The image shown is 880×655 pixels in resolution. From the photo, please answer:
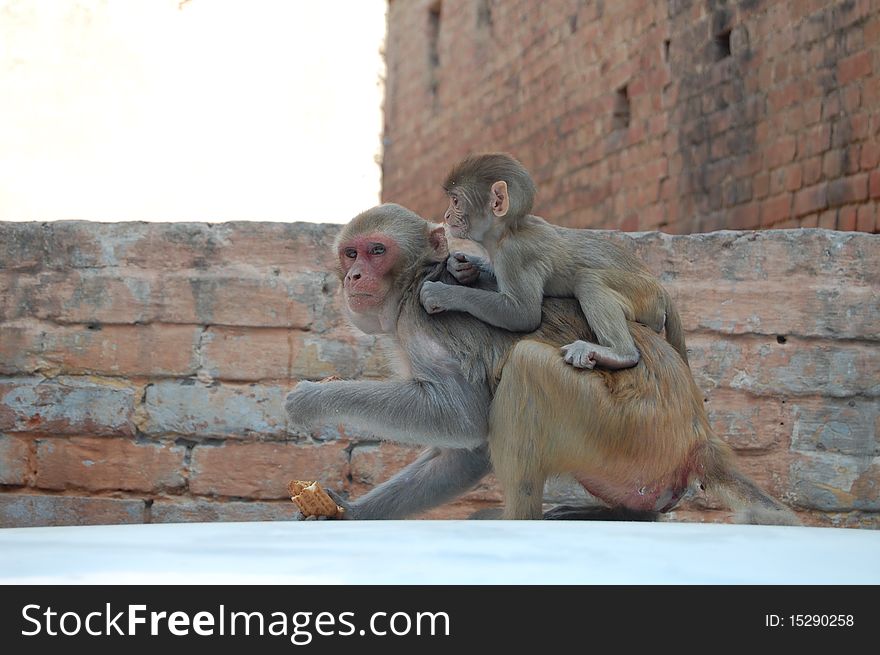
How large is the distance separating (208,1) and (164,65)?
72.0 inches

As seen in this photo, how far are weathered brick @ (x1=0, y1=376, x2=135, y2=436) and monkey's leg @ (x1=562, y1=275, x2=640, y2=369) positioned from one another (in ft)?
8.18

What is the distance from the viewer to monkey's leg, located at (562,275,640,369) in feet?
10.7

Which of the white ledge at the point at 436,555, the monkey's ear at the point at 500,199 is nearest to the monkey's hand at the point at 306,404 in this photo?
the monkey's ear at the point at 500,199

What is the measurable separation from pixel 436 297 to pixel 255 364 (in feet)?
6.12

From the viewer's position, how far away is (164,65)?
16.2 meters

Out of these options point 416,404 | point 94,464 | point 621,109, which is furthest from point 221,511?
point 621,109

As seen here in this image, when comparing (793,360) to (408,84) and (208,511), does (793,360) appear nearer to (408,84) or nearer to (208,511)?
(208,511)

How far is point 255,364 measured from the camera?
200 inches

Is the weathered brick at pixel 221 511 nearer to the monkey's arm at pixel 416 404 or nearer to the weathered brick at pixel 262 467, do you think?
the weathered brick at pixel 262 467

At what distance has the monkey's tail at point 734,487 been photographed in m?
3.36

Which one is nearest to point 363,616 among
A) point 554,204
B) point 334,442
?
point 334,442

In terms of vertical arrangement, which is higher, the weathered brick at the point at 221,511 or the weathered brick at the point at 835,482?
the weathered brick at the point at 835,482

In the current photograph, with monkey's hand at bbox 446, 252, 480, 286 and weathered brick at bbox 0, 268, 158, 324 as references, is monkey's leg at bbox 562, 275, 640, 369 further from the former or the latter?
weathered brick at bbox 0, 268, 158, 324

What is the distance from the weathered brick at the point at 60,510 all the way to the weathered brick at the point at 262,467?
32cm
